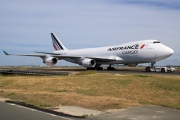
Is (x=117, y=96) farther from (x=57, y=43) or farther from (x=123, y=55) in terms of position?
(x=57, y=43)

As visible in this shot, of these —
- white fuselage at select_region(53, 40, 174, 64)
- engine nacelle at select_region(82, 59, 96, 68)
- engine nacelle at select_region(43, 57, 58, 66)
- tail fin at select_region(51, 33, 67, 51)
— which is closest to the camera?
white fuselage at select_region(53, 40, 174, 64)

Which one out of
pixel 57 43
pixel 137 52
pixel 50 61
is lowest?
pixel 50 61

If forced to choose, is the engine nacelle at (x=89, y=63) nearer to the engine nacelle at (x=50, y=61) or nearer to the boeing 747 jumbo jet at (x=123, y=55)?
the boeing 747 jumbo jet at (x=123, y=55)

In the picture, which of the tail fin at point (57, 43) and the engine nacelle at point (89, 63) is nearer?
the engine nacelle at point (89, 63)

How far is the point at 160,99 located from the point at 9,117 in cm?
697

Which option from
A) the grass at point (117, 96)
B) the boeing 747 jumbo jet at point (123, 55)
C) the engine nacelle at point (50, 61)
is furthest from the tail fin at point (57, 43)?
the grass at point (117, 96)

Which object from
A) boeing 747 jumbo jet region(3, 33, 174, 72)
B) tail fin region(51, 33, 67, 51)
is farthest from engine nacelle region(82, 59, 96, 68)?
tail fin region(51, 33, 67, 51)

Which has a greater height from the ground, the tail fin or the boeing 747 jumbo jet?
the tail fin

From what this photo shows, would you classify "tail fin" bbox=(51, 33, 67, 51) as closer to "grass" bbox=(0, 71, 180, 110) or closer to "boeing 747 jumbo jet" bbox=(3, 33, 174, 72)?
"boeing 747 jumbo jet" bbox=(3, 33, 174, 72)

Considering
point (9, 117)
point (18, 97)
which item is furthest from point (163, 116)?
point (18, 97)

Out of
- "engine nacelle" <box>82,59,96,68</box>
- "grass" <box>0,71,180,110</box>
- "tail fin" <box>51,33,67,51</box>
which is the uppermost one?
"tail fin" <box>51,33,67,51</box>

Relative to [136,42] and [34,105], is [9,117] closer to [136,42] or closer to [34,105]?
[34,105]

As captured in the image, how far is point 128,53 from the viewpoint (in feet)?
140

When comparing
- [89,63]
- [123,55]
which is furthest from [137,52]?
[89,63]
